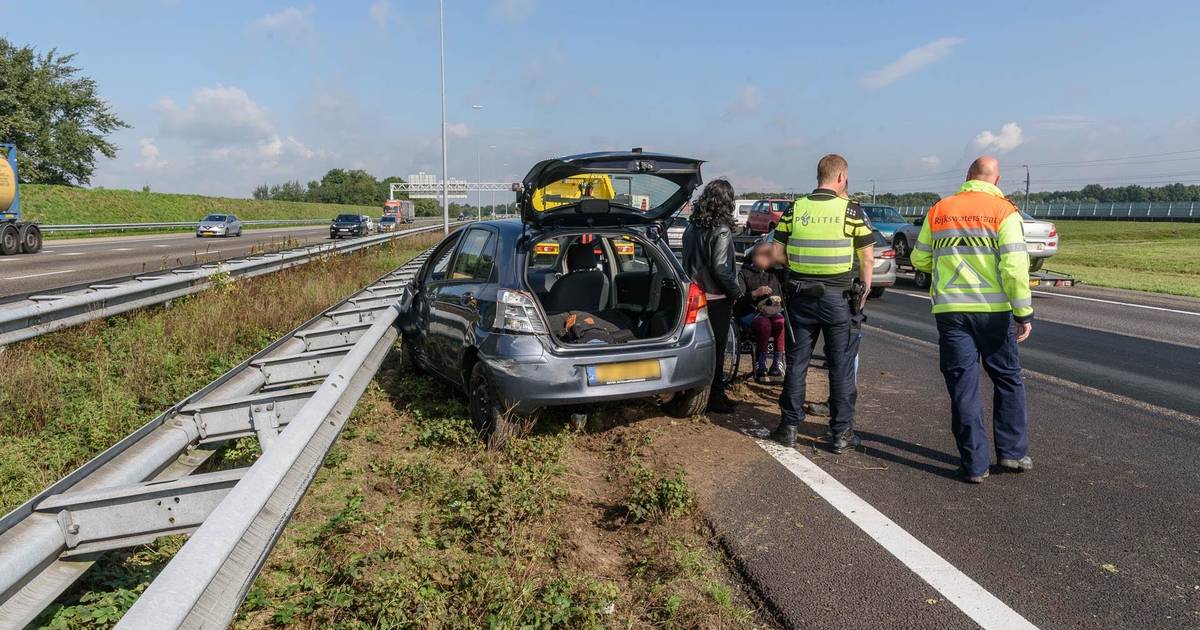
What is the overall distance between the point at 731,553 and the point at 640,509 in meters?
0.56

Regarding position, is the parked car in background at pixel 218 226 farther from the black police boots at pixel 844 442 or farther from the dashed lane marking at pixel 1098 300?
the black police boots at pixel 844 442

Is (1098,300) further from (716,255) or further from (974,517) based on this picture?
(974,517)

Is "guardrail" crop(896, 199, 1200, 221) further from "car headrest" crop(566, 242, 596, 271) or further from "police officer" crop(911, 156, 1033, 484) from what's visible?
"police officer" crop(911, 156, 1033, 484)

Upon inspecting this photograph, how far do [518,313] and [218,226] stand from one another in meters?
39.0

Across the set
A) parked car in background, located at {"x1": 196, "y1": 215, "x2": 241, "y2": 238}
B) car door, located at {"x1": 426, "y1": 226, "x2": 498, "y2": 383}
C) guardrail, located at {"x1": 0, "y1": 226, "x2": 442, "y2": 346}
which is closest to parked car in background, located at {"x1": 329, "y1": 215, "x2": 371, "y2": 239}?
parked car in background, located at {"x1": 196, "y1": 215, "x2": 241, "y2": 238}

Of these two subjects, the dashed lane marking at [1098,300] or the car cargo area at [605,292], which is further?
the dashed lane marking at [1098,300]

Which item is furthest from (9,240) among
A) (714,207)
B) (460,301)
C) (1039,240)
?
(1039,240)

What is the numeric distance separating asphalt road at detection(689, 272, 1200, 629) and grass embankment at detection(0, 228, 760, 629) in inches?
16.2

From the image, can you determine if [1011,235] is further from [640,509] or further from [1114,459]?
[640,509]

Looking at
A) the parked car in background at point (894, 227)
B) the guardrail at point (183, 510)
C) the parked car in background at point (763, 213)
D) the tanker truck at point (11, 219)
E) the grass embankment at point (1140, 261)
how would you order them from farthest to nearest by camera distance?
the parked car in background at point (763, 213) → the tanker truck at point (11, 219) → the parked car in background at point (894, 227) → the grass embankment at point (1140, 261) → the guardrail at point (183, 510)

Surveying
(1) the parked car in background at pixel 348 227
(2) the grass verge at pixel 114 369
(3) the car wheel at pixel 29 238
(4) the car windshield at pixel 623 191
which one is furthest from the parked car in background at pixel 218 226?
(4) the car windshield at pixel 623 191

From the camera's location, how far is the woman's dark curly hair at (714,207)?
586 centimetres

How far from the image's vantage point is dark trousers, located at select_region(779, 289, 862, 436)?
5262 mm

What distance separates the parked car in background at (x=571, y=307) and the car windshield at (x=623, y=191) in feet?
0.04
